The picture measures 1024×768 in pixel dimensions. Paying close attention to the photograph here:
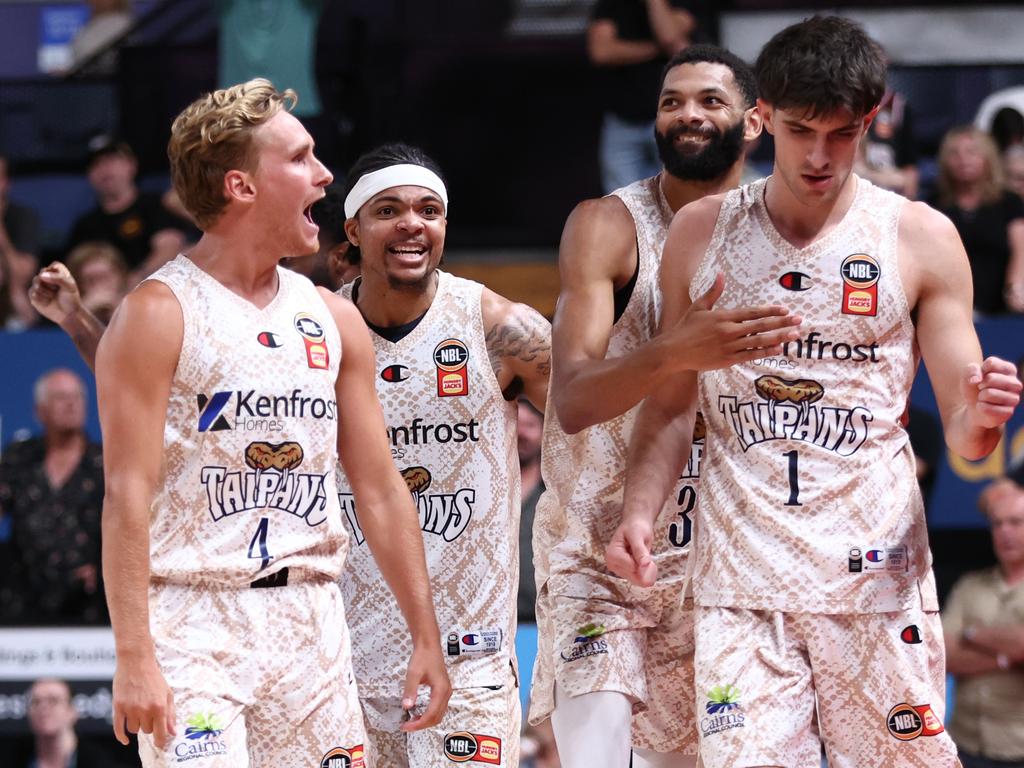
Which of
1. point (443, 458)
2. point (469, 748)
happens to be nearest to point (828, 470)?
point (443, 458)

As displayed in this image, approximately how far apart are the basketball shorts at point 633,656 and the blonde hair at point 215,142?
164 centimetres

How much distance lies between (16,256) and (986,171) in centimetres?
560

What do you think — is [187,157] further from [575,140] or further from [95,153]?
[575,140]

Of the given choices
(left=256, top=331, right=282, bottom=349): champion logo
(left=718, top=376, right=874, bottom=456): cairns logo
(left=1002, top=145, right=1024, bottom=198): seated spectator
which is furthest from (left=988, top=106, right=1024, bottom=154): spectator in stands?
(left=256, top=331, right=282, bottom=349): champion logo

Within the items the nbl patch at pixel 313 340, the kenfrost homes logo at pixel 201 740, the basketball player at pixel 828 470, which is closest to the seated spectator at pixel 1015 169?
the basketball player at pixel 828 470

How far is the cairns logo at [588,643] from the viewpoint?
502 cm

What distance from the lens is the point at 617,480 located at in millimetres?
5195

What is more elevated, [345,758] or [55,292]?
[55,292]

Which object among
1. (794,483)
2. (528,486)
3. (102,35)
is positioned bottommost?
(528,486)

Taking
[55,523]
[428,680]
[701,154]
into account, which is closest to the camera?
[428,680]

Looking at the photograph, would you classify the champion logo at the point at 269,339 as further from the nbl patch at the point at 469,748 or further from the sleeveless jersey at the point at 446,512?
the nbl patch at the point at 469,748

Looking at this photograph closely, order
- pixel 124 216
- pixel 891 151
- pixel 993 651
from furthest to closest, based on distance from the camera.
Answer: pixel 124 216 < pixel 891 151 < pixel 993 651

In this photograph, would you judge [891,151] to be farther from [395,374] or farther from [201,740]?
[201,740]

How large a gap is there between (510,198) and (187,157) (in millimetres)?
6697
